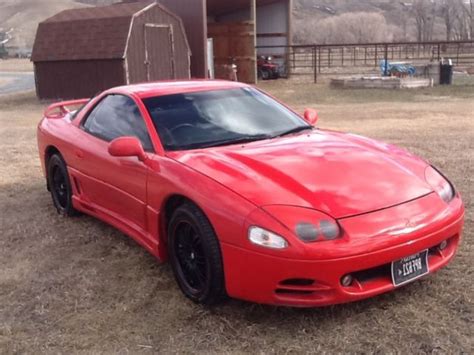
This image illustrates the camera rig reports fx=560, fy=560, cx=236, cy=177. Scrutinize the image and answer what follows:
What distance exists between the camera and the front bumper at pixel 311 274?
2893 mm

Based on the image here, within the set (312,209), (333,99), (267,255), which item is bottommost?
(333,99)

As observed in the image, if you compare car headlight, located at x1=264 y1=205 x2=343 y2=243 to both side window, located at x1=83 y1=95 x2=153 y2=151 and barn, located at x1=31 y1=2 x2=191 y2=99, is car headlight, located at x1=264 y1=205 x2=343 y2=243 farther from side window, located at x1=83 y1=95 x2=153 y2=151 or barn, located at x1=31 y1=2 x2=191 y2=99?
barn, located at x1=31 y1=2 x2=191 y2=99

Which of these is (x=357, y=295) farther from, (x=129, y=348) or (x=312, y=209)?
(x=129, y=348)

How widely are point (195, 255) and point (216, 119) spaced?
1.19 meters

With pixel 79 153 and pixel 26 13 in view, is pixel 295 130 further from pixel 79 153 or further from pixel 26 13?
pixel 26 13

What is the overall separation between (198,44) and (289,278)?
1756 centimetres

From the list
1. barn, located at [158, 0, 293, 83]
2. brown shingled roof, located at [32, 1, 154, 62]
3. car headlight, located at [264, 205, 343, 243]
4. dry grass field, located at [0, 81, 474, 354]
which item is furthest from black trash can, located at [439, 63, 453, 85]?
car headlight, located at [264, 205, 343, 243]

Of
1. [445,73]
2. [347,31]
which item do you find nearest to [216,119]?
[445,73]

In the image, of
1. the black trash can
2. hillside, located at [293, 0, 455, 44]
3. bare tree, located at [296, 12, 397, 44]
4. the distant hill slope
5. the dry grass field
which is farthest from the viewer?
the distant hill slope

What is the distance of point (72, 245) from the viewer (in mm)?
4641

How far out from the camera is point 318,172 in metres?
3.36

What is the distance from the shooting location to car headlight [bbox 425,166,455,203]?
346 cm

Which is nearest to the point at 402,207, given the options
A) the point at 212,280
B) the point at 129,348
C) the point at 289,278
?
the point at 289,278

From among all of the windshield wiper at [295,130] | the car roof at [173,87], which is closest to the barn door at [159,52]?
the car roof at [173,87]
